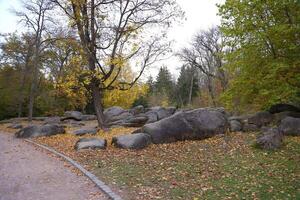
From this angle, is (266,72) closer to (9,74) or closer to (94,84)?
(94,84)

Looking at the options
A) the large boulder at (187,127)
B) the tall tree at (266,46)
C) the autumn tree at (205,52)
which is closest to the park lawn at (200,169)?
the large boulder at (187,127)

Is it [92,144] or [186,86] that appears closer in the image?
[92,144]

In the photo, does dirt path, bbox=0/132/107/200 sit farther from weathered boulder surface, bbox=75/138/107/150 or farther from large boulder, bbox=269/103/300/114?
large boulder, bbox=269/103/300/114

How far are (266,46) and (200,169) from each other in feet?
28.3

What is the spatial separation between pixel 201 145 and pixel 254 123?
467cm

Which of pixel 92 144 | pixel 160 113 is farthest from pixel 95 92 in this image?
pixel 160 113

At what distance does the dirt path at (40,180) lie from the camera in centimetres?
798

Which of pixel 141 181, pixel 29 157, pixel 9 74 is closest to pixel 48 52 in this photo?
pixel 9 74

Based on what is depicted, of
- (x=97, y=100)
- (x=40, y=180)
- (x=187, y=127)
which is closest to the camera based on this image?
(x=40, y=180)

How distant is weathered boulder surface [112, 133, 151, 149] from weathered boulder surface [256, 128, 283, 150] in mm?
4272

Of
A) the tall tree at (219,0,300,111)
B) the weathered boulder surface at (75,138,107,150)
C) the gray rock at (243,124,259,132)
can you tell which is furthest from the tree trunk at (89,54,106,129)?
the gray rock at (243,124,259,132)

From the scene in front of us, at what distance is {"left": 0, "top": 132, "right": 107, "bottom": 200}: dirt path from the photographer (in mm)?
7980

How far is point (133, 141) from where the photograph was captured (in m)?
13.9

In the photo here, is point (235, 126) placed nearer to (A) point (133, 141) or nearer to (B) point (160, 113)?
(A) point (133, 141)
